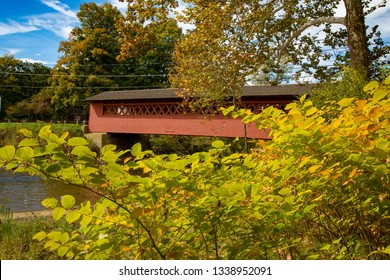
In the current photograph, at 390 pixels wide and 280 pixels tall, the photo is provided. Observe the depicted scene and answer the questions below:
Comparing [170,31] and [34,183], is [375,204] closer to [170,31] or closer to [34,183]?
[170,31]

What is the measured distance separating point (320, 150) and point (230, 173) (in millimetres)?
366

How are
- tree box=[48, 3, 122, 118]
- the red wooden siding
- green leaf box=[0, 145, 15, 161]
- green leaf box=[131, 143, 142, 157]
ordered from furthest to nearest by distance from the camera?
the red wooden siding < tree box=[48, 3, 122, 118] < green leaf box=[131, 143, 142, 157] < green leaf box=[0, 145, 15, 161]

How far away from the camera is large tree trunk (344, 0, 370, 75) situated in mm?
5961

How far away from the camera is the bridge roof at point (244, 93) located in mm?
12252

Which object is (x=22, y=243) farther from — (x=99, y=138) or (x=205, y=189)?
(x=99, y=138)

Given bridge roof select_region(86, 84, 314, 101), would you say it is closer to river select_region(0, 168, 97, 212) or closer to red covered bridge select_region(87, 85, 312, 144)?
red covered bridge select_region(87, 85, 312, 144)

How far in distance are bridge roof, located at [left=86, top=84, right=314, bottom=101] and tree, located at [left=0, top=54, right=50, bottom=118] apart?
4320 mm

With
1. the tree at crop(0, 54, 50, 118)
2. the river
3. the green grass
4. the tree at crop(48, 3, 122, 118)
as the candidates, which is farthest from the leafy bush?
the river

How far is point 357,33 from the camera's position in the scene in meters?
6.09

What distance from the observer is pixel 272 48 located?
278 inches

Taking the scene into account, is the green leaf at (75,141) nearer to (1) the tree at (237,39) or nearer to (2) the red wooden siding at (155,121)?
(1) the tree at (237,39)

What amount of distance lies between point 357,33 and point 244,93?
7.16 m

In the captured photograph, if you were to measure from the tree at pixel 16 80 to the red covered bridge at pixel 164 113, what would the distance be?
25.2 feet
